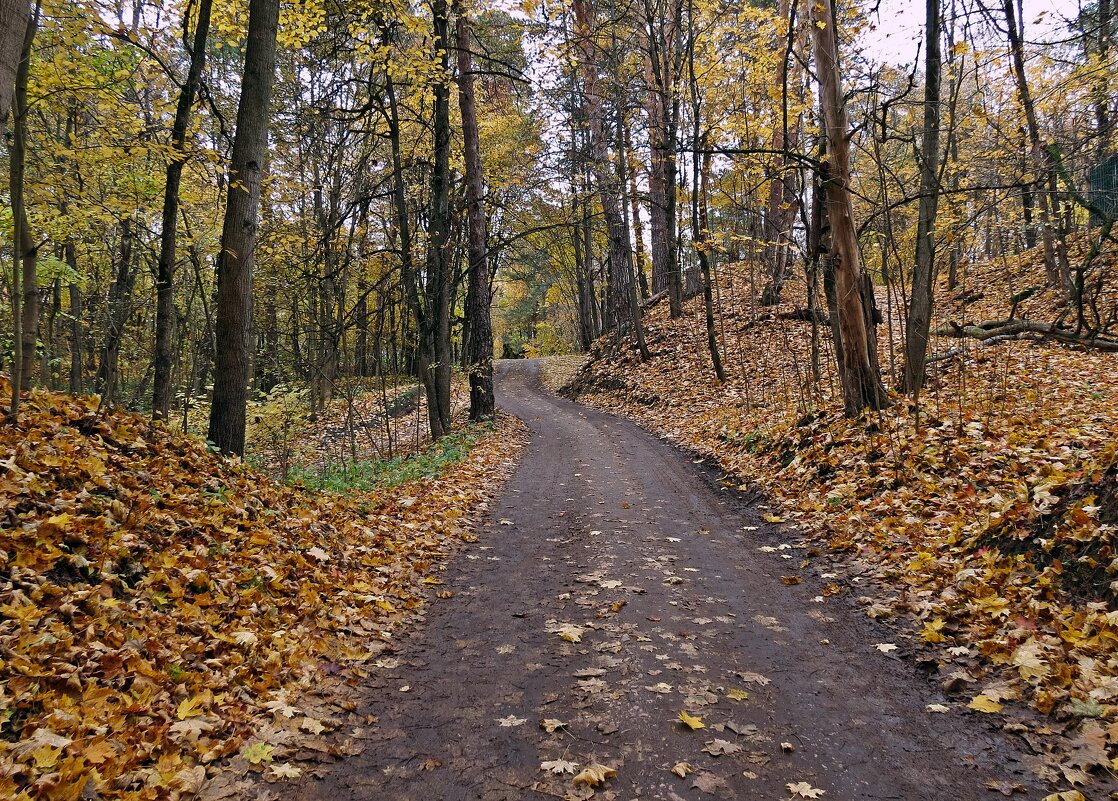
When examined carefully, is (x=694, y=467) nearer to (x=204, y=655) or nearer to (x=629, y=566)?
(x=629, y=566)

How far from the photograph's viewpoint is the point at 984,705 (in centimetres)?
334

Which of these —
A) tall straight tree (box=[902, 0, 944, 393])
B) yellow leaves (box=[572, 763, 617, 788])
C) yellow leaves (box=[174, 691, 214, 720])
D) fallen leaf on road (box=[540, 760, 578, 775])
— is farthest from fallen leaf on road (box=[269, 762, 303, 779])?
tall straight tree (box=[902, 0, 944, 393])

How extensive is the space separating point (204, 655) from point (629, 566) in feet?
11.9

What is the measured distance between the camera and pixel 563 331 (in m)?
47.6

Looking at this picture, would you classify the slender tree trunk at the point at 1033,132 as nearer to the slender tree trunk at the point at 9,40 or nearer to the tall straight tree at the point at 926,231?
the tall straight tree at the point at 926,231

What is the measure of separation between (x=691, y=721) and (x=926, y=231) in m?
8.45

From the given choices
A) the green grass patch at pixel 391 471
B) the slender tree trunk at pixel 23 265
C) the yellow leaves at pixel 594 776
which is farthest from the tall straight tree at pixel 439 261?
the yellow leaves at pixel 594 776

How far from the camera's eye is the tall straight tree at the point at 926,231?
8445 millimetres

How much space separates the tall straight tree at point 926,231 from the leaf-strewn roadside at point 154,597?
24.1ft

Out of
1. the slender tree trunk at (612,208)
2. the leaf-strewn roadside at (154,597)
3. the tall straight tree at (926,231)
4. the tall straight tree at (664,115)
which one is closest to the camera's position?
the leaf-strewn roadside at (154,597)

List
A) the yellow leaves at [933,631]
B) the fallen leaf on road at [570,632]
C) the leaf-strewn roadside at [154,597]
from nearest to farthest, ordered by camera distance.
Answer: the leaf-strewn roadside at [154,597], the yellow leaves at [933,631], the fallen leaf on road at [570,632]

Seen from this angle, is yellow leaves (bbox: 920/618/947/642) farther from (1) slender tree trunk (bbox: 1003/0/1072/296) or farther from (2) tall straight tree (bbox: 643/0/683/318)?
(2) tall straight tree (bbox: 643/0/683/318)

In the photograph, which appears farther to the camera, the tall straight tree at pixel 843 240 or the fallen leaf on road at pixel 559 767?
the tall straight tree at pixel 843 240

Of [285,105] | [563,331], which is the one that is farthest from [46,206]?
[563,331]
